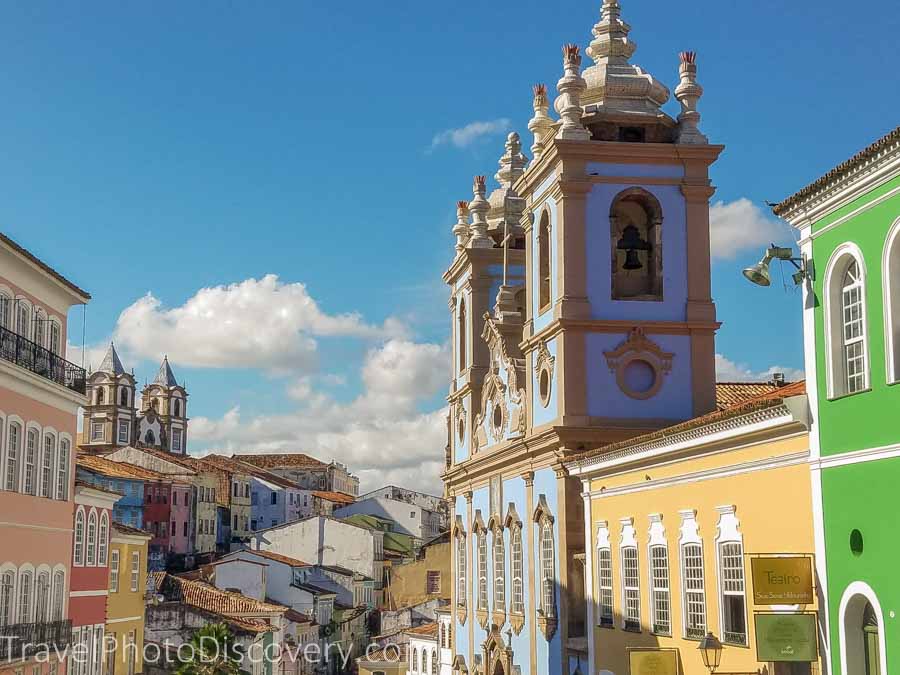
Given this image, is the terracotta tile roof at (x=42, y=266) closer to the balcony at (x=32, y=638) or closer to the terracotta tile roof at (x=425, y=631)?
the balcony at (x=32, y=638)

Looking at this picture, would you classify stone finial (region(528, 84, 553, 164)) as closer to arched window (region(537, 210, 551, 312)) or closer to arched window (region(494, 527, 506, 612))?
arched window (region(537, 210, 551, 312))

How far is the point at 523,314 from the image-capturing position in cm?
3866

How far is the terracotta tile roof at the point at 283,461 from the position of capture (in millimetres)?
142375

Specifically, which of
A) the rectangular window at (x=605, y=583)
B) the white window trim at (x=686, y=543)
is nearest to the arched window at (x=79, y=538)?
the rectangular window at (x=605, y=583)

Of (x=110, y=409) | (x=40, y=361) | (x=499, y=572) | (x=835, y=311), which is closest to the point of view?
(x=835, y=311)

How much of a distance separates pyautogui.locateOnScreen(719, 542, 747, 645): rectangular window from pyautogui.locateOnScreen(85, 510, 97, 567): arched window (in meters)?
22.3

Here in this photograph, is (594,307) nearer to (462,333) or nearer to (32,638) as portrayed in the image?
(462,333)

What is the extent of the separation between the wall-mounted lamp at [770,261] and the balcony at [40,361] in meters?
17.6

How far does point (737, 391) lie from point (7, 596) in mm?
17252

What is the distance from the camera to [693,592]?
20.7m

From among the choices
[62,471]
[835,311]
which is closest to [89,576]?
[62,471]

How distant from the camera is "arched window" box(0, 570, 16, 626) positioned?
29092 mm

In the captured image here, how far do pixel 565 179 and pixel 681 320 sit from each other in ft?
13.2

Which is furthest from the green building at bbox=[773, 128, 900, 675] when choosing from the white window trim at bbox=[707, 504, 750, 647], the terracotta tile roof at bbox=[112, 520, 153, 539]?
the terracotta tile roof at bbox=[112, 520, 153, 539]
